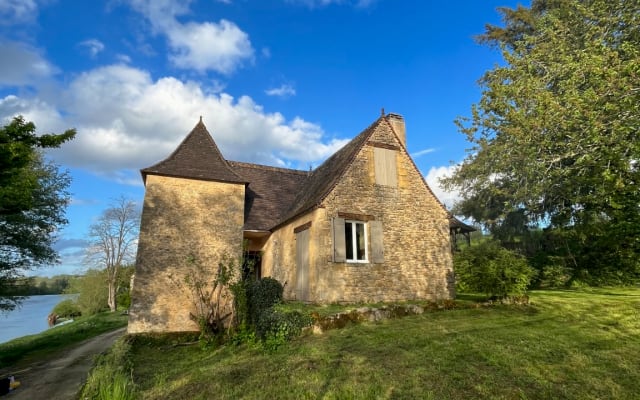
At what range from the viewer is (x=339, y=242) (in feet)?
37.8

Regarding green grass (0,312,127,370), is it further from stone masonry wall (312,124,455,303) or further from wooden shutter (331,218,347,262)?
wooden shutter (331,218,347,262)

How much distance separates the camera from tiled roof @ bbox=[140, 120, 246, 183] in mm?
13773

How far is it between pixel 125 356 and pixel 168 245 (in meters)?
4.61

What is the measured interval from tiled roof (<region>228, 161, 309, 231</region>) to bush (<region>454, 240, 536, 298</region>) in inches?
330

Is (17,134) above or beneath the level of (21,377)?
above

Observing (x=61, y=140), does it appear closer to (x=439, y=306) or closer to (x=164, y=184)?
(x=164, y=184)

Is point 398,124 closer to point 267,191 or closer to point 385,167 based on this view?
point 385,167

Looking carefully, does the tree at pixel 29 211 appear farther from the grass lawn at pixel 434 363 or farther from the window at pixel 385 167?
the window at pixel 385 167

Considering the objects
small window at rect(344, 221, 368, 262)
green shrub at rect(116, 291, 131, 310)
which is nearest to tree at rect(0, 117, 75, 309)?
small window at rect(344, 221, 368, 262)

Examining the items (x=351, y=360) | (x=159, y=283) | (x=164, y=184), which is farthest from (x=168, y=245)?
(x=351, y=360)

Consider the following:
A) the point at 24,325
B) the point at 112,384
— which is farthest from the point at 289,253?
the point at 24,325

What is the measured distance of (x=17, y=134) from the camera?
8.77 meters

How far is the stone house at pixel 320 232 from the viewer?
1161 centimetres

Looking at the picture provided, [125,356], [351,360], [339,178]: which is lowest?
[125,356]
